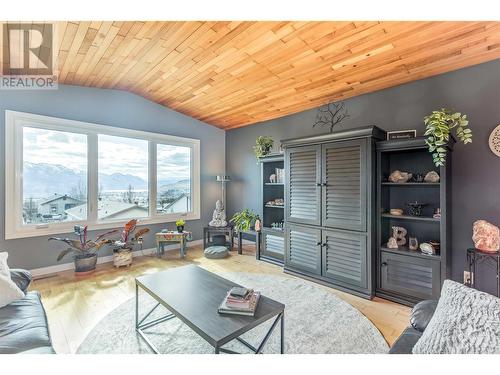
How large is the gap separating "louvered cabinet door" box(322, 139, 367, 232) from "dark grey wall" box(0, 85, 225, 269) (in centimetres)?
285

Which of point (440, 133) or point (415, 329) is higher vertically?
point (440, 133)

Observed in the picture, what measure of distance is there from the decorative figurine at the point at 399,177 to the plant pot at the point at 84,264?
4.08m

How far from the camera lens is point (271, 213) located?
4.20 metres

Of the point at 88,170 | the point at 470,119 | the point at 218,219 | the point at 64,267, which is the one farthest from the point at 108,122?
the point at 470,119

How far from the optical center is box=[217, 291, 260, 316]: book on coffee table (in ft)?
4.99

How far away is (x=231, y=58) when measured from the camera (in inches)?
109

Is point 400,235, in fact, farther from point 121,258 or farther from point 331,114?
point 121,258

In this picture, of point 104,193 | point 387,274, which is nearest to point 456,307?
point 387,274

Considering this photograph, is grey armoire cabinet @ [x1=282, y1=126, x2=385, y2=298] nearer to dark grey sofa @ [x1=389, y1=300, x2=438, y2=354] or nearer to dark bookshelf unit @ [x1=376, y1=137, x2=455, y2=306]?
dark bookshelf unit @ [x1=376, y1=137, x2=455, y2=306]

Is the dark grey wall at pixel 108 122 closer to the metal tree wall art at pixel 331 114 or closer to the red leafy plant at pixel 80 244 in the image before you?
the red leafy plant at pixel 80 244

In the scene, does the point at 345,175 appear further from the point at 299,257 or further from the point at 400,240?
the point at 299,257

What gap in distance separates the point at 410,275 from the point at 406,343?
1.48 m

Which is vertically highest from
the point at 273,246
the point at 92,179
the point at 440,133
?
the point at 440,133
